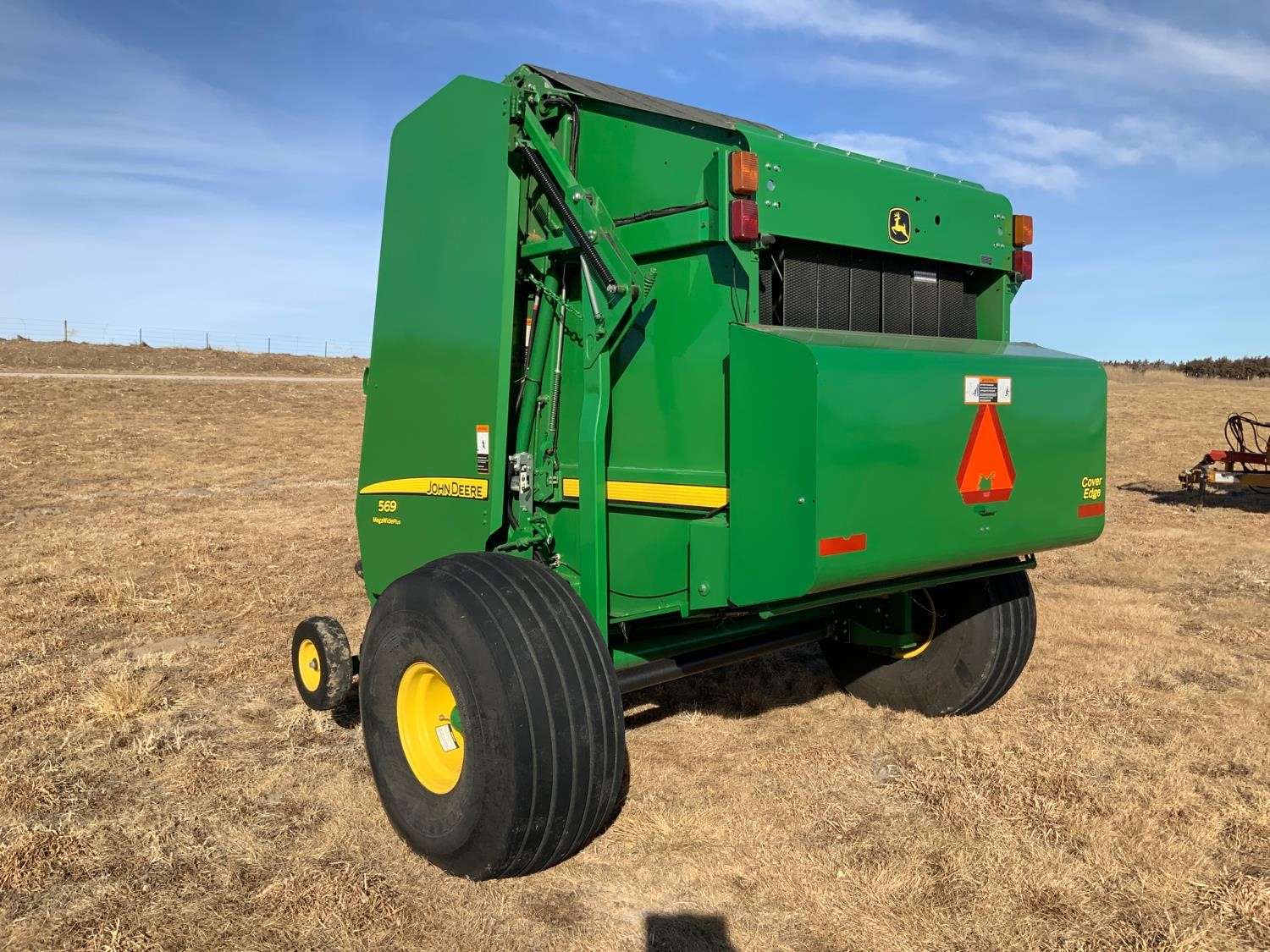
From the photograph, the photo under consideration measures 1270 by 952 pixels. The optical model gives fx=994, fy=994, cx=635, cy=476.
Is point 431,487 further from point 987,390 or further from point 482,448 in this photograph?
point 987,390

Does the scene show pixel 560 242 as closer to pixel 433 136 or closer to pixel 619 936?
pixel 433 136

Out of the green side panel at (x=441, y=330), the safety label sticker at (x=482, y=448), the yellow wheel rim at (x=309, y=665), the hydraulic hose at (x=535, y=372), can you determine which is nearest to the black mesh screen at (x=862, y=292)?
the hydraulic hose at (x=535, y=372)

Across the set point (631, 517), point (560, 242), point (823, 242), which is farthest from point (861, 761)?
point (560, 242)

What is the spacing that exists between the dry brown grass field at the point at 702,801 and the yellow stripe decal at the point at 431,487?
3.91 ft

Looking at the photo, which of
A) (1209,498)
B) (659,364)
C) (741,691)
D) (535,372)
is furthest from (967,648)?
(1209,498)

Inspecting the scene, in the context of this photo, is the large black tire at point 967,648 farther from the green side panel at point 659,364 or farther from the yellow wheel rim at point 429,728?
the yellow wheel rim at point 429,728

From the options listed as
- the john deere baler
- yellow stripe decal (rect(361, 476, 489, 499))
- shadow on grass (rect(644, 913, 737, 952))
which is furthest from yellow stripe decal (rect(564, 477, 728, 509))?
shadow on grass (rect(644, 913, 737, 952))

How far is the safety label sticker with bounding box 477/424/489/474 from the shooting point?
407 centimetres

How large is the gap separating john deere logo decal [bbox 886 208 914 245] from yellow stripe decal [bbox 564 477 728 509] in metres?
1.33

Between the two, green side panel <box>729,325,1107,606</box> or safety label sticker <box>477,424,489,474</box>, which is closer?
green side panel <box>729,325,1107,606</box>

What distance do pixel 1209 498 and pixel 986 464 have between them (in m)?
11.5

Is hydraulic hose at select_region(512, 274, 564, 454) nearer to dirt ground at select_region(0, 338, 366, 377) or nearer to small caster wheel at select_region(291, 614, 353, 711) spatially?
small caster wheel at select_region(291, 614, 353, 711)

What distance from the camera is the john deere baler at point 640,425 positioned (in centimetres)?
322

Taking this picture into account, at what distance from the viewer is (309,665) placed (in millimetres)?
4801
